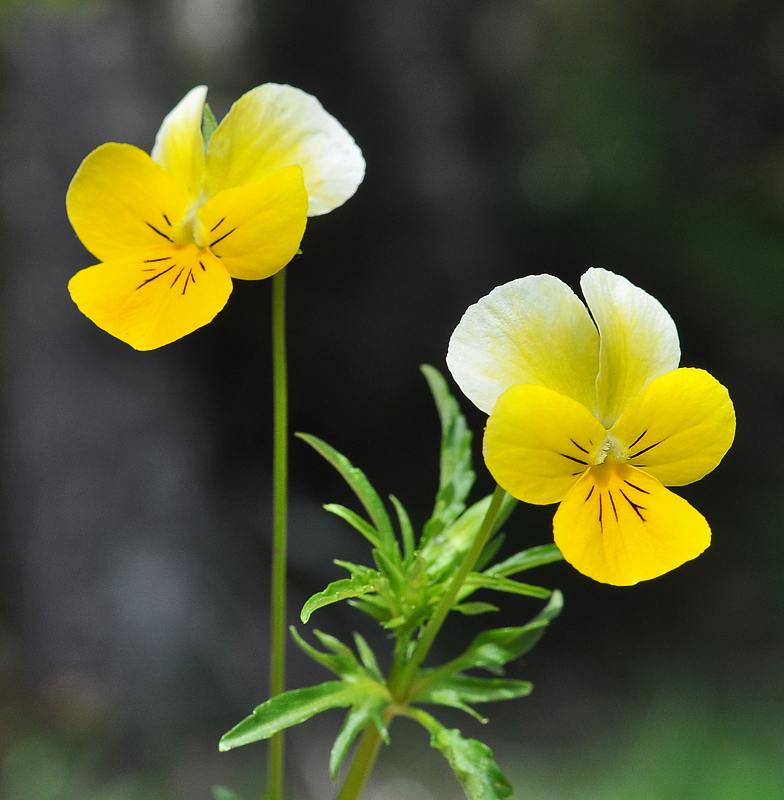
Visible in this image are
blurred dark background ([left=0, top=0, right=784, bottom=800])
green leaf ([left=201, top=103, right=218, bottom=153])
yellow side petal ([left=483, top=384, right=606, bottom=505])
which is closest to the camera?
yellow side petal ([left=483, top=384, right=606, bottom=505])

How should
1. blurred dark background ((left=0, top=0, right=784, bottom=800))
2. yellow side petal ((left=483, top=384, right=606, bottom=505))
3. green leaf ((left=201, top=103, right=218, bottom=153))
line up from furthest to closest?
1. blurred dark background ((left=0, top=0, right=784, bottom=800))
2. green leaf ((left=201, top=103, right=218, bottom=153))
3. yellow side petal ((left=483, top=384, right=606, bottom=505))

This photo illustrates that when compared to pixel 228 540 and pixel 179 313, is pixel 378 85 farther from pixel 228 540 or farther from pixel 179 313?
pixel 179 313

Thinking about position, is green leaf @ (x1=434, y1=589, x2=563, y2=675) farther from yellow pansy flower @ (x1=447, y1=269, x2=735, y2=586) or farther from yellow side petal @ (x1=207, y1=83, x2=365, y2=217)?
yellow side petal @ (x1=207, y1=83, x2=365, y2=217)

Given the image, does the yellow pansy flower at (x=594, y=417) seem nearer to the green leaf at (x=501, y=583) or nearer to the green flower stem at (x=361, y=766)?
the green leaf at (x=501, y=583)

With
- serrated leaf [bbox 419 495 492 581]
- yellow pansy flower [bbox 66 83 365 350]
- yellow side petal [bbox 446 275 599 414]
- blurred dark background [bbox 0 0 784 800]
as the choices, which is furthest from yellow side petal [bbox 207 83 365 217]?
blurred dark background [bbox 0 0 784 800]

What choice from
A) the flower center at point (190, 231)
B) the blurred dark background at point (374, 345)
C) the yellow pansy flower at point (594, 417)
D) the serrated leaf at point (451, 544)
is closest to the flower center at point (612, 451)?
the yellow pansy flower at point (594, 417)

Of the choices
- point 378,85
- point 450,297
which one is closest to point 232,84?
point 378,85

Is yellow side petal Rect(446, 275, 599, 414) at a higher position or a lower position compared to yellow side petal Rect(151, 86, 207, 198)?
lower
